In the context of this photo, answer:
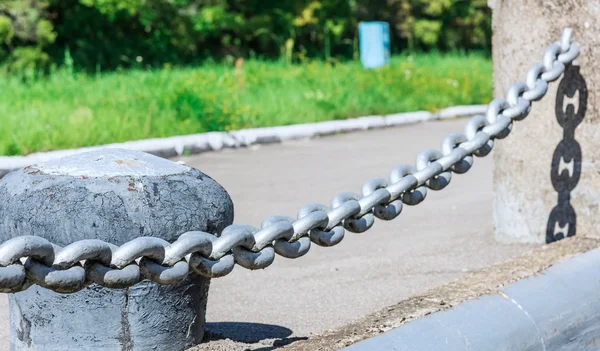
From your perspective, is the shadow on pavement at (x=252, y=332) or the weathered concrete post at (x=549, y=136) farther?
the weathered concrete post at (x=549, y=136)

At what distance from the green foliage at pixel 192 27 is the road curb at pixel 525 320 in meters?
11.8

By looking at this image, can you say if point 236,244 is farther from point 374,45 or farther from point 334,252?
point 374,45

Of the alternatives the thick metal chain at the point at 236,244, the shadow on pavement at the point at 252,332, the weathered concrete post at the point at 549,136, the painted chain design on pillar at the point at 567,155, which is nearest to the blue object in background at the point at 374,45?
the weathered concrete post at the point at 549,136

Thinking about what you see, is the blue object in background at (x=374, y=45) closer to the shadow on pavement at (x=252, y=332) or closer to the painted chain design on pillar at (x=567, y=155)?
the painted chain design on pillar at (x=567, y=155)

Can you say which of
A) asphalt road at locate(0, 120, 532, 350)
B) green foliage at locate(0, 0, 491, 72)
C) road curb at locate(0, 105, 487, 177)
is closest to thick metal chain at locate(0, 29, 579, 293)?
asphalt road at locate(0, 120, 532, 350)

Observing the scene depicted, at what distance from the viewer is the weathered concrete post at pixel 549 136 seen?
4.10 metres

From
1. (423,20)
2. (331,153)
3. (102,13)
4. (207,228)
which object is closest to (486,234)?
(207,228)

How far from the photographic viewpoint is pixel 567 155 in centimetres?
435

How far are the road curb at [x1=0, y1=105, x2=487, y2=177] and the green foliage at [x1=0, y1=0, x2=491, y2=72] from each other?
413 cm

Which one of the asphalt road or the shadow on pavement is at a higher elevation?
the shadow on pavement

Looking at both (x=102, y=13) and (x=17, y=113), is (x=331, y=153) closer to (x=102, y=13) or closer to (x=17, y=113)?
(x=17, y=113)

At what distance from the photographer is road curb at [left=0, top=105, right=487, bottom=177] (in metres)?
7.46

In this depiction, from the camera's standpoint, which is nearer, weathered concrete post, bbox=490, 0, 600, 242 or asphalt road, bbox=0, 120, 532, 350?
asphalt road, bbox=0, 120, 532, 350

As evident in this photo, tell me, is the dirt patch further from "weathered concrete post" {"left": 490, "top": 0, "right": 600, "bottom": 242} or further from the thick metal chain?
"weathered concrete post" {"left": 490, "top": 0, "right": 600, "bottom": 242}
